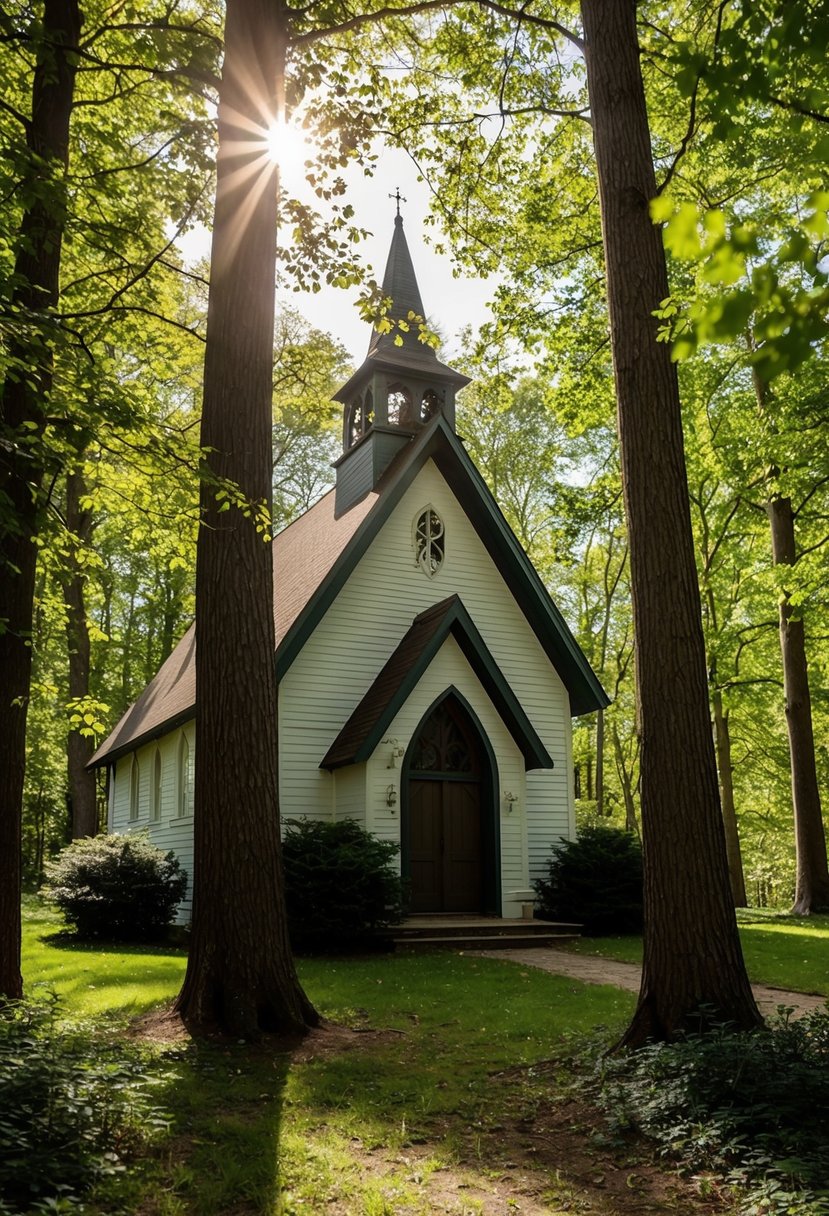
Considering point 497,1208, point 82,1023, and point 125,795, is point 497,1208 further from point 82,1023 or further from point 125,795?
point 125,795

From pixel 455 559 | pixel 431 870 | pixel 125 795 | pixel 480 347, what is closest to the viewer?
pixel 480 347

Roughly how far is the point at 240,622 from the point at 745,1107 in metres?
4.94

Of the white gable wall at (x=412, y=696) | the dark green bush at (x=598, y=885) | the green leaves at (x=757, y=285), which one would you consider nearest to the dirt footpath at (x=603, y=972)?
the dark green bush at (x=598, y=885)

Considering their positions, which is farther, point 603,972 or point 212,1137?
point 603,972

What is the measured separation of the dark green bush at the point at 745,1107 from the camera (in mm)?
3914

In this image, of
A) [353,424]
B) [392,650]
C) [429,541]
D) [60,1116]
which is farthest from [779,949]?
[353,424]

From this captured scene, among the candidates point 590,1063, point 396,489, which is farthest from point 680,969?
point 396,489

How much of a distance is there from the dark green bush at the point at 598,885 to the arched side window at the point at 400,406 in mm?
9007

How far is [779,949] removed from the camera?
12328mm

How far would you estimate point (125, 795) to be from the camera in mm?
23156

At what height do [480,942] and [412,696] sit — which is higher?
[412,696]

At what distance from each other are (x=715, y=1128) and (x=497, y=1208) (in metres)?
1.17

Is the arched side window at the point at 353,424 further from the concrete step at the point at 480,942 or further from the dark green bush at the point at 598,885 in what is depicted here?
the concrete step at the point at 480,942

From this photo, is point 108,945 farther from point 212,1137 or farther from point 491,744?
point 212,1137
